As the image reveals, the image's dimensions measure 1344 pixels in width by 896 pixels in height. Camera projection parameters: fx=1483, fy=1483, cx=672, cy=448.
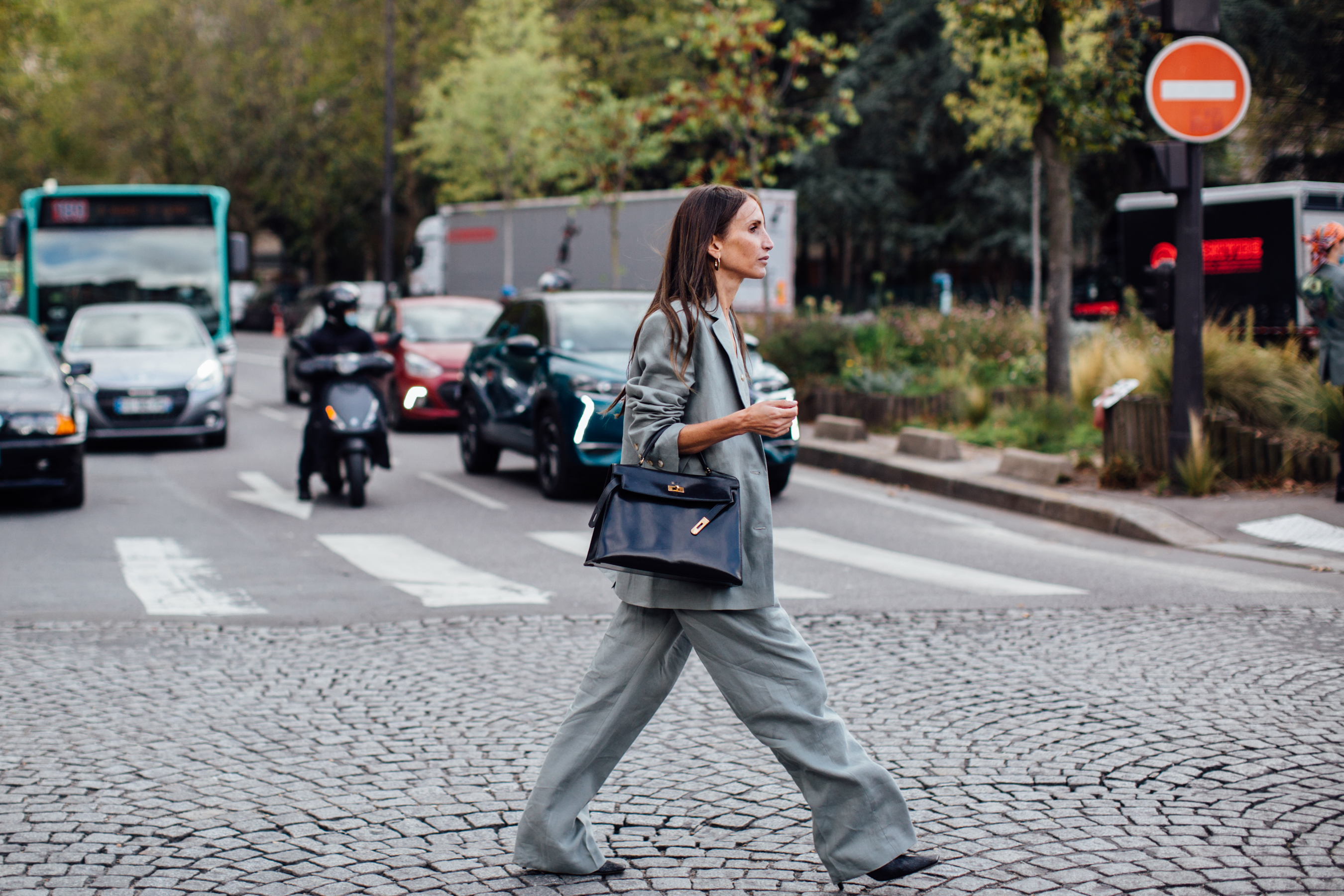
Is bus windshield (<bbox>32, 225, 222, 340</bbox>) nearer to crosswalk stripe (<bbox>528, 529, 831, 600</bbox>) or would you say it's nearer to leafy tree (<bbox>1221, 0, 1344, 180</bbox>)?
crosswalk stripe (<bbox>528, 529, 831, 600</bbox>)

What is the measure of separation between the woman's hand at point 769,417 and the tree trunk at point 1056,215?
12168 mm

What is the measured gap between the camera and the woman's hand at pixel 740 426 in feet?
11.2

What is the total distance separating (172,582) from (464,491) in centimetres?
443

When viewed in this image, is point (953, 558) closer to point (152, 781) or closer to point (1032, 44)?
point (152, 781)

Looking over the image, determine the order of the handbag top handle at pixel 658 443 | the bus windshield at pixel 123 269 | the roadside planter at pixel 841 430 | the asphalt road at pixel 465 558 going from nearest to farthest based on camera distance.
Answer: the handbag top handle at pixel 658 443 → the asphalt road at pixel 465 558 → the roadside planter at pixel 841 430 → the bus windshield at pixel 123 269

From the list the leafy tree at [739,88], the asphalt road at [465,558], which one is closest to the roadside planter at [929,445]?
the asphalt road at [465,558]

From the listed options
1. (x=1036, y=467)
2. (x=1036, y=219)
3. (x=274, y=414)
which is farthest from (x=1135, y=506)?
(x=1036, y=219)

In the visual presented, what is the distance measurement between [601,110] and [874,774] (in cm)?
3009

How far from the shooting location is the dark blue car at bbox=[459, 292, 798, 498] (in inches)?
451

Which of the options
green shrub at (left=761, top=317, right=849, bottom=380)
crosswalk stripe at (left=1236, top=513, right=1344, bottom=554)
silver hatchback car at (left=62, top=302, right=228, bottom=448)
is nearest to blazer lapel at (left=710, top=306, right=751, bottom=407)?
crosswalk stripe at (left=1236, top=513, right=1344, bottom=554)

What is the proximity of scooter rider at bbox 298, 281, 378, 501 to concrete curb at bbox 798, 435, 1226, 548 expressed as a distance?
474 cm

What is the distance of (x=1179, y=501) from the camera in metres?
10.8

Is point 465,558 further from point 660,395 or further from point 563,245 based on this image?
point 563,245

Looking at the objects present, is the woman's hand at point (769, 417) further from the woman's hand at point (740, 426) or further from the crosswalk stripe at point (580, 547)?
the crosswalk stripe at point (580, 547)
